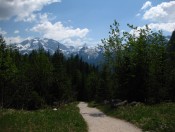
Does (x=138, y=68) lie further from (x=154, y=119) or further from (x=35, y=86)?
(x=35, y=86)

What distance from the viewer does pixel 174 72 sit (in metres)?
43.7

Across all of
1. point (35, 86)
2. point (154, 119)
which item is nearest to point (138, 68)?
point (154, 119)

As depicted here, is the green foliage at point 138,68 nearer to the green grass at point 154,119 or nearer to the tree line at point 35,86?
the green grass at point 154,119

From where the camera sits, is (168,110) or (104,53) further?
(104,53)

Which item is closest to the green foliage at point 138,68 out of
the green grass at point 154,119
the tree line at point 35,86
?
the green grass at point 154,119

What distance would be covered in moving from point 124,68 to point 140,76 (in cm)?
236

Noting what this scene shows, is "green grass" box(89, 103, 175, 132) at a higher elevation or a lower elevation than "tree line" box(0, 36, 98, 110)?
lower

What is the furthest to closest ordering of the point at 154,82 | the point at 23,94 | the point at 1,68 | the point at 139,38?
1. the point at 23,94
2. the point at 1,68
3. the point at 139,38
4. the point at 154,82

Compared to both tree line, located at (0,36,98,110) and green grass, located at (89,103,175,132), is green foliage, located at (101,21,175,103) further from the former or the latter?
tree line, located at (0,36,98,110)

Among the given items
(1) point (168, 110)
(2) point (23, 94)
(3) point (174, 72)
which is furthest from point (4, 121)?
(2) point (23, 94)

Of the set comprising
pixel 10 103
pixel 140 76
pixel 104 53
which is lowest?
pixel 10 103

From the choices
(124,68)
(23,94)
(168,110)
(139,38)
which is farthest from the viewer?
(23,94)

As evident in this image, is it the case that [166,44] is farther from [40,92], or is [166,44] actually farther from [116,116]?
[40,92]

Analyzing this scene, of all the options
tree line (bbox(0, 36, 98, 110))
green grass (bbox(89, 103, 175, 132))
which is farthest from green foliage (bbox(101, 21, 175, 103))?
tree line (bbox(0, 36, 98, 110))
